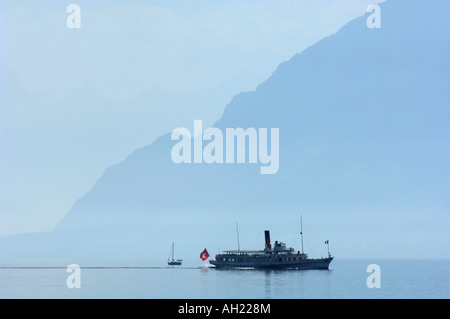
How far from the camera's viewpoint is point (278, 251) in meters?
138

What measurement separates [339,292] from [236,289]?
547 inches

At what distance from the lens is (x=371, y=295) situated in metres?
78.6

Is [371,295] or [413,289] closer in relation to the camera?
[371,295]

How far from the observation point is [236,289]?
84.8 m
